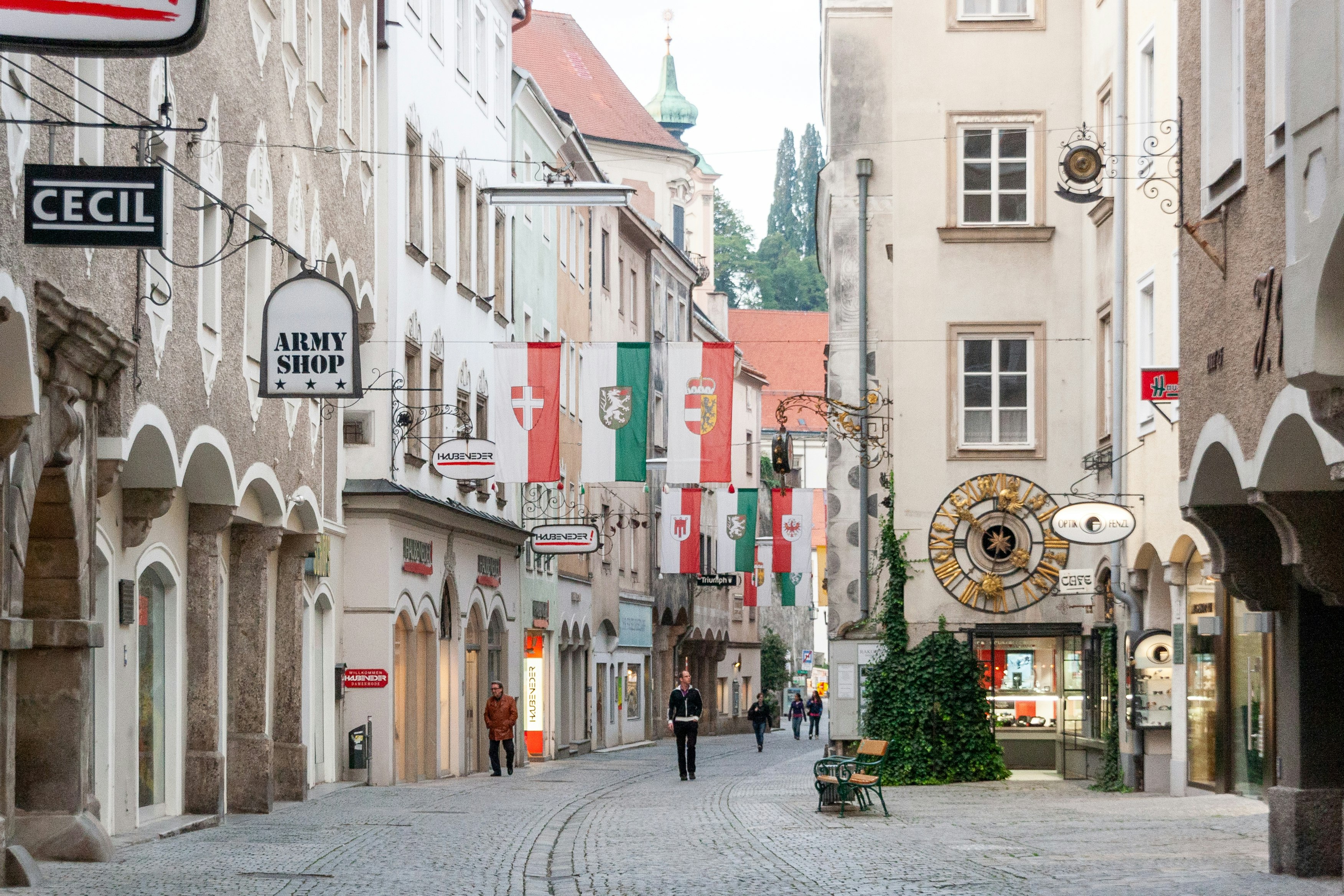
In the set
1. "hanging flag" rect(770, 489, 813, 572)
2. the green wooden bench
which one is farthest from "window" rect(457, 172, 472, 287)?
the green wooden bench

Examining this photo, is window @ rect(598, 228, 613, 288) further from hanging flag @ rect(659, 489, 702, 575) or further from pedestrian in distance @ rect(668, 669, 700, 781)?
pedestrian in distance @ rect(668, 669, 700, 781)

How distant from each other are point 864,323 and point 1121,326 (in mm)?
5980

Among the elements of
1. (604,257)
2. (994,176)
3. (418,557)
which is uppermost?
(604,257)

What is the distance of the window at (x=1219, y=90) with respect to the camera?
1437 cm

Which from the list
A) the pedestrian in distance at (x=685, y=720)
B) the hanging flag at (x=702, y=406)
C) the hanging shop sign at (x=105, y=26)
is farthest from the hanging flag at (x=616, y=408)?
the hanging shop sign at (x=105, y=26)

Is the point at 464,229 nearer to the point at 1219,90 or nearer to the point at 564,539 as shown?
the point at 564,539

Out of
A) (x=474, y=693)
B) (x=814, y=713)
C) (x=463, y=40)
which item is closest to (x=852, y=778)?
(x=474, y=693)

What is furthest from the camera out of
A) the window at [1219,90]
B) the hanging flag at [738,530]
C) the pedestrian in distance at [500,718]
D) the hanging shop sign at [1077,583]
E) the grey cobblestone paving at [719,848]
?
the hanging flag at [738,530]

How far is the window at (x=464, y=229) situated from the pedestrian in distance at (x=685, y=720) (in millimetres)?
9333

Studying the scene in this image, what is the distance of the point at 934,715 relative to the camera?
27.7 metres

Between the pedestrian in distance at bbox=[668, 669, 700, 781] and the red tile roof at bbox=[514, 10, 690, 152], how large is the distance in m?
33.7

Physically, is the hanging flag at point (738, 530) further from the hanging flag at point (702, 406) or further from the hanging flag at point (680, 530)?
the hanging flag at point (702, 406)

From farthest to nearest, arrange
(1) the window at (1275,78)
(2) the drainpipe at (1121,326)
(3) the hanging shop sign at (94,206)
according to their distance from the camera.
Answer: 1. (2) the drainpipe at (1121,326)
2. (1) the window at (1275,78)
3. (3) the hanging shop sign at (94,206)

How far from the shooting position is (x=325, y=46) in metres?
25.9
